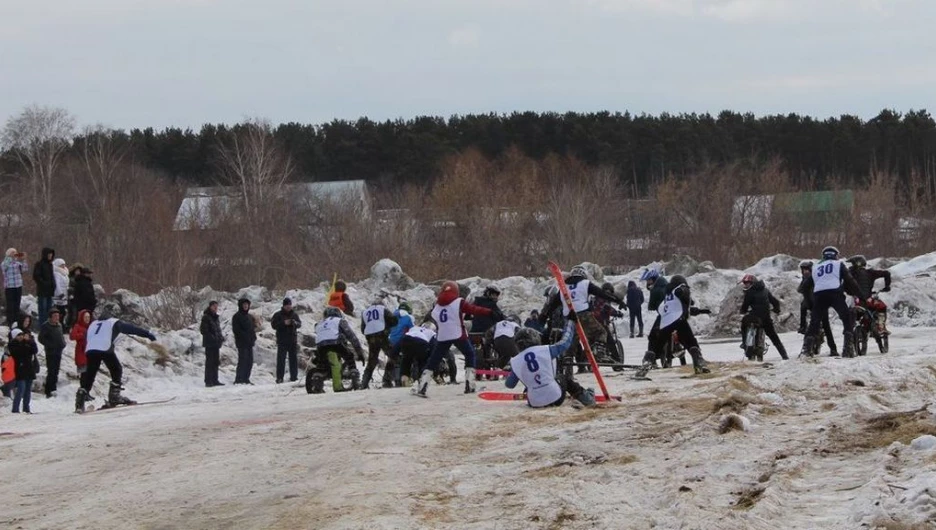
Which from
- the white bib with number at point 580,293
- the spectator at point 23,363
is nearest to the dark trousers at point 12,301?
the spectator at point 23,363

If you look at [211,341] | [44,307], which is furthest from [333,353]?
[44,307]

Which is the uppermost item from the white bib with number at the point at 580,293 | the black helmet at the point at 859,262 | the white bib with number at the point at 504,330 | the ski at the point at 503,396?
the black helmet at the point at 859,262

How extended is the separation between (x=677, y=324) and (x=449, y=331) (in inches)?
133

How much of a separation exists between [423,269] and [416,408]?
40221 mm

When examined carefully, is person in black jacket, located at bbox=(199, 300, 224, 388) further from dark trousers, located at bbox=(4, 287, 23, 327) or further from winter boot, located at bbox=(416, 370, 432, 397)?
winter boot, located at bbox=(416, 370, 432, 397)

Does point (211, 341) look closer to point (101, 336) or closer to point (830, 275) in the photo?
point (101, 336)

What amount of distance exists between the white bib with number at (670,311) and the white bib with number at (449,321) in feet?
10.1

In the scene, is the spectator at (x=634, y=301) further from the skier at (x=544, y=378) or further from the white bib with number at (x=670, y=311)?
the skier at (x=544, y=378)

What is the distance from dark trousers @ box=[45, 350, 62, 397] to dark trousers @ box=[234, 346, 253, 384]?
164 inches

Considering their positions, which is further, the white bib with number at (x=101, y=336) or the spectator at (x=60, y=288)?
the spectator at (x=60, y=288)

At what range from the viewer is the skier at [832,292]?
840 inches

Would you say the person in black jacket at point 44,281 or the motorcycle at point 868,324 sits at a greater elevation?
the person in black jacket at point 44,281

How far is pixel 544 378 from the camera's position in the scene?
16375 millimetres

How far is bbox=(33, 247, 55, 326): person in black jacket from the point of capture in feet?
92.4
